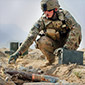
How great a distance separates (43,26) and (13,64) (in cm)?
131

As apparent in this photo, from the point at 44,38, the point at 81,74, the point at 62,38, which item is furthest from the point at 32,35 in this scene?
the point at 81,74

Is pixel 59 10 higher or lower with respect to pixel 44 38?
higher

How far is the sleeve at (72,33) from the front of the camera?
4465 millimetres

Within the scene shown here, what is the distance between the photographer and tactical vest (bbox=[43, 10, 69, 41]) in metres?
4.77

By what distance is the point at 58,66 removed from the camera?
14.0 feet

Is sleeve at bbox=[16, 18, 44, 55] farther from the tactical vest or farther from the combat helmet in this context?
the combat helmet

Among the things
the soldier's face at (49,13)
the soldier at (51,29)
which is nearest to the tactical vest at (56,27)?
the soldier at (51,29)

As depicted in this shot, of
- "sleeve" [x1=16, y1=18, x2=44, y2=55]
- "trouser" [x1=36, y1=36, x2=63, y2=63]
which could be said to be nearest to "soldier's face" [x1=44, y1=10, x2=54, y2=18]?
"sleeve" [x1=16, y1=18, x2=44, y2=55]

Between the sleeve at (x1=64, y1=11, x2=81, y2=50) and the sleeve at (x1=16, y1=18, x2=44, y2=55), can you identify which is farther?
the sleeve at (x1=16, y1=18, x2=44, y2=55)

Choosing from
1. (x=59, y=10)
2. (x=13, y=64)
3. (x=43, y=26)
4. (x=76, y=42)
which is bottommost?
(x=13, y=64)

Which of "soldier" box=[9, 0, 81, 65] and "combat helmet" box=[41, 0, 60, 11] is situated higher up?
"combat helmet" box=[41, 0, 60, 11]

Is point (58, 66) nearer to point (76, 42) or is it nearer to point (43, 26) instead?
point (76, 42)

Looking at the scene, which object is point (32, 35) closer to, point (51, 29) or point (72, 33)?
point (51, 29)

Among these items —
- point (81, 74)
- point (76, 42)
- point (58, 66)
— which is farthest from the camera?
point (76, 42)
